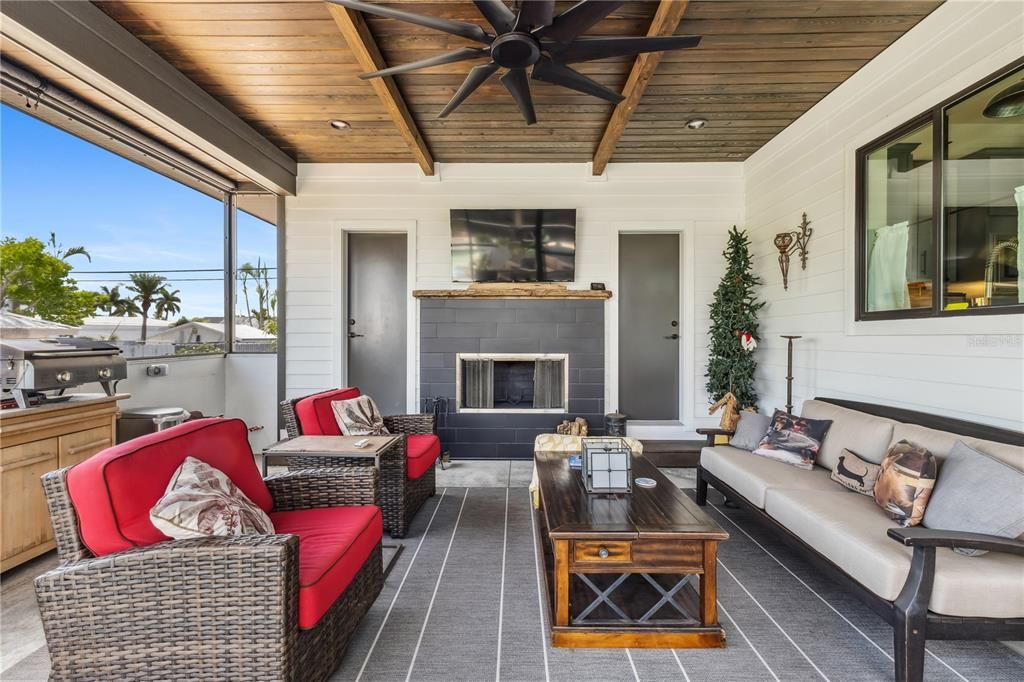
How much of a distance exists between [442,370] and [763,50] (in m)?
3.74

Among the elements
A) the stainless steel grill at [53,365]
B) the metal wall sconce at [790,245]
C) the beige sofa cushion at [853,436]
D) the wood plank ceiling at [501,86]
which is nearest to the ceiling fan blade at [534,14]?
the wood plank ceiling at [501,86]

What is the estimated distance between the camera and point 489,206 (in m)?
4.75

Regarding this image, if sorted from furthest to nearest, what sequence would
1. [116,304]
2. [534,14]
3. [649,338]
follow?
[649,338] < [116,304] < [534,14]

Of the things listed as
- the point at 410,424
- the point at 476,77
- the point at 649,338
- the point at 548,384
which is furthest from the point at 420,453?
the point at 649,338

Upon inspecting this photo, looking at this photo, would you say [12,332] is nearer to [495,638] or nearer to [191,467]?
[191,467]

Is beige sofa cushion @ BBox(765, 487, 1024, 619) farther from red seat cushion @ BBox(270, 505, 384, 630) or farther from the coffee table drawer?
red seat cushion @ BBox(270, 505, 384, 630)

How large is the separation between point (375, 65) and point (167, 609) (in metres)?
3.00

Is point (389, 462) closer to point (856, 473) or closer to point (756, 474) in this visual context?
point (756, 474)

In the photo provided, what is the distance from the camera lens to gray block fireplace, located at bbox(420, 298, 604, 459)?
4.67 m

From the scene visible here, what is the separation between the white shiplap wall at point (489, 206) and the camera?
15.5 ft

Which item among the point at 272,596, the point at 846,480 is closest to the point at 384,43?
the point at 272,596

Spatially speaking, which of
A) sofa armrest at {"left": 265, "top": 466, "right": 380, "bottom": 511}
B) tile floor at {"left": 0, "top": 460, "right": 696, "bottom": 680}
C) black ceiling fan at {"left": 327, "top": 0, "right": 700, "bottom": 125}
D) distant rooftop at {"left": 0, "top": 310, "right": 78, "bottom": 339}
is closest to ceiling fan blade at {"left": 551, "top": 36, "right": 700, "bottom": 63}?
black ceiling fan at {"left": 327, "top": 0, "right": 700, "bottom": 125}

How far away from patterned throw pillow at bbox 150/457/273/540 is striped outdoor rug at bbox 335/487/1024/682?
707mm

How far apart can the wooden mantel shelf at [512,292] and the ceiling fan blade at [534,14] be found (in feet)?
9.04
